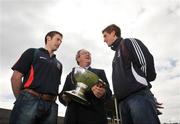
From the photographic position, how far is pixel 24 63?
170 inches

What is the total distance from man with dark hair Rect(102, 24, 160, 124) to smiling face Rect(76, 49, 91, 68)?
1.15 metres

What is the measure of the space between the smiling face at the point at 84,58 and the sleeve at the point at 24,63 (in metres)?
1.05

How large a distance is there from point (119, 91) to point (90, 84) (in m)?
0.82

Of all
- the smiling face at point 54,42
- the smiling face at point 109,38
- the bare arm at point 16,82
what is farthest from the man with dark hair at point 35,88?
the smiling face at point 109,38

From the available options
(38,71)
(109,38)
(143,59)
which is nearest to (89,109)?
(38,71)

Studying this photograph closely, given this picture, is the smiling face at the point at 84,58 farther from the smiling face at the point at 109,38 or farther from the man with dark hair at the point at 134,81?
the man with dark hair at the point at 134,81

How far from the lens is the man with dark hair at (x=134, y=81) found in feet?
10.9

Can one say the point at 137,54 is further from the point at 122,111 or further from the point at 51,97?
the point at 51,97

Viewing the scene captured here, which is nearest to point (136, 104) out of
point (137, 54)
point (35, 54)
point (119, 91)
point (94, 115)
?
point (119, 91)

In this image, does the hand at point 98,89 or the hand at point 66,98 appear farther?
the hand at point 66,98

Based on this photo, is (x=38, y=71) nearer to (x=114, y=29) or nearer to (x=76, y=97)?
(x=76, y=97)

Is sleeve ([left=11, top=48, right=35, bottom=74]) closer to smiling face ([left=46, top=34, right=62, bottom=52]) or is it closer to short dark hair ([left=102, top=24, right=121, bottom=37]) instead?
smiling face ([left=46, top=34, right=62, bottom=52])

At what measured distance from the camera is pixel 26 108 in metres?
4.02

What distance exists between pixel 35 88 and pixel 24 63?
1.50 ft
